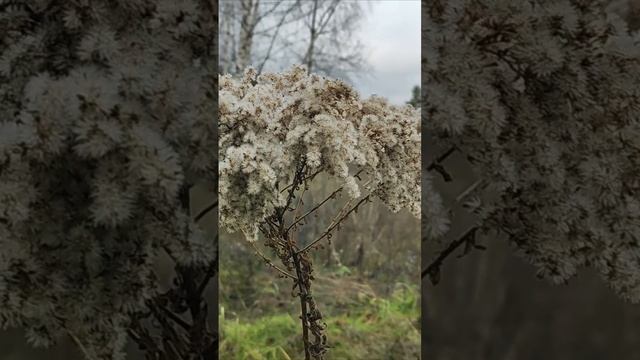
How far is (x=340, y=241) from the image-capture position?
1.83 metres

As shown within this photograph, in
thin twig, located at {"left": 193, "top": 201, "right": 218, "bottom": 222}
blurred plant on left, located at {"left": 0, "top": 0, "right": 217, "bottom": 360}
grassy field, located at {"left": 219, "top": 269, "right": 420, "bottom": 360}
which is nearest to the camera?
blurred plant on left, located at {"left": 0, "top": 0, "right": 217, "bottom": 360}

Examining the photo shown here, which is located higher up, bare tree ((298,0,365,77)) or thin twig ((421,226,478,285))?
bare tree ((298,0,365,77))

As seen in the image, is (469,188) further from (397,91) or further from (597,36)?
(597,36)

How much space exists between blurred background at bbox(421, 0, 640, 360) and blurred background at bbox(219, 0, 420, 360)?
0.07 metres

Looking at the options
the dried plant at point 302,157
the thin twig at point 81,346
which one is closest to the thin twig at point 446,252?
the dried plant at point 302,157

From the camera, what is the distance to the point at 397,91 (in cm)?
182

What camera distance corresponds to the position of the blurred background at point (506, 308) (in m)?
1.78

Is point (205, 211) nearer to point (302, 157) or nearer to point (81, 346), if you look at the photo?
point (302, 157)

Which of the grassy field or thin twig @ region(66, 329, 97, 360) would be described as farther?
the grassy field

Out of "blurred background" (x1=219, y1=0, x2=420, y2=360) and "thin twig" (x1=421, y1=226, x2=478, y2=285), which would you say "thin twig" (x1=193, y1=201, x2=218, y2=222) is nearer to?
"blurred background" (x1=219, y1=0, x2=420, y2=360)

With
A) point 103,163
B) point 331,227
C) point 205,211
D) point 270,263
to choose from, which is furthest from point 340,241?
point 103,163

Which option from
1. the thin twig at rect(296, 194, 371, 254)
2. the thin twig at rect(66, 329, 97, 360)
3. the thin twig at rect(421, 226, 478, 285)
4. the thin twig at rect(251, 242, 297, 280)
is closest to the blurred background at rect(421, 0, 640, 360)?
the thin twig at rect(421, 226, 478, 285)

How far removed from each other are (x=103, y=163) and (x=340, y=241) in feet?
1.93

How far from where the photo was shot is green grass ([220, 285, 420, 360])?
5.92 feet
